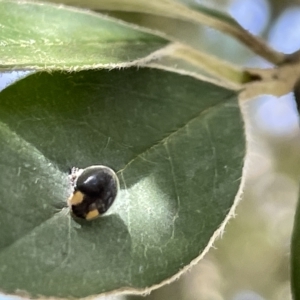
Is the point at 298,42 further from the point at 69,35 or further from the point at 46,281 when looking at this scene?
the point at 46,281

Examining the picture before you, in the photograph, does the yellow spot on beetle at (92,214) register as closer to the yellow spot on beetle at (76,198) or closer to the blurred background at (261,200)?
the yellow spot on beetle at (76,198)

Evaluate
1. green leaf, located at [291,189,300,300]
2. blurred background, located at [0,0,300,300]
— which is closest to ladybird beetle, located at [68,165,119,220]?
green leaf, located at [291,189,300,300]

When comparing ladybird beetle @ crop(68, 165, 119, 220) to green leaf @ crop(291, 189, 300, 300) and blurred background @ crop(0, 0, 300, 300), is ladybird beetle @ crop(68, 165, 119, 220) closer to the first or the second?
green leaf @ crop(291, 189, 300, 300)

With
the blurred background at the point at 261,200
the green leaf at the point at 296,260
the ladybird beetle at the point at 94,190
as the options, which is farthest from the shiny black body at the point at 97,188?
the blurred background at the point at 261,200

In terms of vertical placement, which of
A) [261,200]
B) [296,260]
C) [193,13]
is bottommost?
[261,200]

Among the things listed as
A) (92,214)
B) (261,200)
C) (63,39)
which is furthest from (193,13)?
(261,200)

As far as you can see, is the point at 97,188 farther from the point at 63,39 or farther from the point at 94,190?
the point at 63,39

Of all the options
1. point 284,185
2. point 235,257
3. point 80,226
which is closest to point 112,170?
point 80,226
